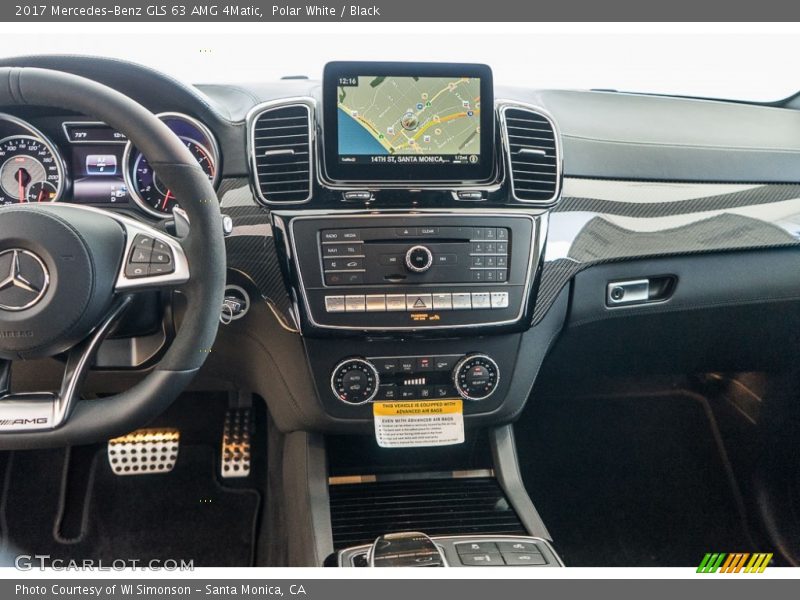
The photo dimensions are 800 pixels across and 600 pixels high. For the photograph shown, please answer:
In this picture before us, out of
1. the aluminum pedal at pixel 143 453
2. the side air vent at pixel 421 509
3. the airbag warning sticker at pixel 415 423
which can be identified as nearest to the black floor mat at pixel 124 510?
the aluminum pedal at pixel 143 453

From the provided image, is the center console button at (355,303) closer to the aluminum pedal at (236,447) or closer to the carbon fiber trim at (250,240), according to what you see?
the carbon fiber trim at (250,240)

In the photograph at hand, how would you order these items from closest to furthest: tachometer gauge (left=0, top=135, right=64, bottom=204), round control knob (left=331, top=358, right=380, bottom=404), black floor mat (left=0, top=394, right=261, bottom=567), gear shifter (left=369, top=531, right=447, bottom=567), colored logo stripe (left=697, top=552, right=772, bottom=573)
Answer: gear shifter (left=369, top=531, right=447, bottom=567) < tachometer gauge (left=0, top=135, right=64, bottom=204) < round control knob (left=331, top=358, right=380, bottom=404) < colored logo stripe (left=697, top=552, right=772, bottom=573) < black floor mat (left=0, top=394, right=261, bottom=567)

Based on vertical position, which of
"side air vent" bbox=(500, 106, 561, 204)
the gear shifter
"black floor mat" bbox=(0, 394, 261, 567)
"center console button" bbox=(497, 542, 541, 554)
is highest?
"side air vent" bbox=(500, 106, 561, 204)

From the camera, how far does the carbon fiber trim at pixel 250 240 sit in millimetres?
1264

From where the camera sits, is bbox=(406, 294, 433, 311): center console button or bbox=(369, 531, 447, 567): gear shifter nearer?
bbox=(369, 531, 447, 567): gear shifter

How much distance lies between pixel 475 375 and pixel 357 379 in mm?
232

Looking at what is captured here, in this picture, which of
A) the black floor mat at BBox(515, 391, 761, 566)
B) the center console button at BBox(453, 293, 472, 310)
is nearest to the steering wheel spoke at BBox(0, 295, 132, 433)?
the center console button at BBox(453, 293, 472, 310)

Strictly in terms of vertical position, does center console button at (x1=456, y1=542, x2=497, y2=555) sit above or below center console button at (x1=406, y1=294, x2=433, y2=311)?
below

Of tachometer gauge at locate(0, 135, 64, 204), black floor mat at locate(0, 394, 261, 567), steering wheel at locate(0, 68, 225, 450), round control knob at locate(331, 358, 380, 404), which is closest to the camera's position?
steering wheel at locate(0, 68, 225, 450)

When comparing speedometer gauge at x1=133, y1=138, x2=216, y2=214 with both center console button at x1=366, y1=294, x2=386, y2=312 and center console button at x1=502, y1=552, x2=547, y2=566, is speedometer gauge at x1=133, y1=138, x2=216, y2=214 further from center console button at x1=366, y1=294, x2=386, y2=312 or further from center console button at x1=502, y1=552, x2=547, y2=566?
center console button at x1=502, y1=552, x2=547, y2=566

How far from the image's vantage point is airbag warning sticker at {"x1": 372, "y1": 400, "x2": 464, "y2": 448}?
1.34 m

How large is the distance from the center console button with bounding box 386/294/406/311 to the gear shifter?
15.7 inches

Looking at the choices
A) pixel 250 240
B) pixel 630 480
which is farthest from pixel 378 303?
pixel 630 480

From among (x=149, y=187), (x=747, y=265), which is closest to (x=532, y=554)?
(x=747, y=265)
